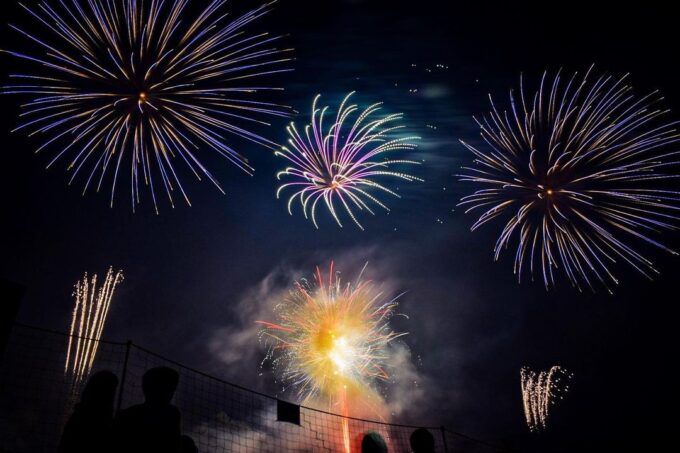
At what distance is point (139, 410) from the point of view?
3291mm

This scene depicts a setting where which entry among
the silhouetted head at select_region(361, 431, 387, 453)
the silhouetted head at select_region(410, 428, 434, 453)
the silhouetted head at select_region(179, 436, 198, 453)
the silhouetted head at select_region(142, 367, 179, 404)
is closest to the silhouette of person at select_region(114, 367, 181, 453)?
the silhouetted head at select_region(142, 367, 179, 404)

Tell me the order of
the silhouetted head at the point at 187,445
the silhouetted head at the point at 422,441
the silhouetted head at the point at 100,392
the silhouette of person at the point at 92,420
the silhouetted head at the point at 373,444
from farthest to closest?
the silhouetted head at the point at 422,441 → the silhouetted head at the point at 373,444 → the silhouetted head at the point at 187,445 → the silhouetted head at the point at 100,392 → the silhouette of person at the point at 92,420

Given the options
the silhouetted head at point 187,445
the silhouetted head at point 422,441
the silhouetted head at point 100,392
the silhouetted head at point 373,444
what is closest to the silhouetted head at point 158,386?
the silhouetted head at point 100,392

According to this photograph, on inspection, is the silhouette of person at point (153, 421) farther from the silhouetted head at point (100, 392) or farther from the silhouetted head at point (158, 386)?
the silhouetted head at point (100, 392)

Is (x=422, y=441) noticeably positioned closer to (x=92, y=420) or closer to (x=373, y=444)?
(x=373, y=444)

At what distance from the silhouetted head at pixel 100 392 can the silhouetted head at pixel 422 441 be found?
10.0ft

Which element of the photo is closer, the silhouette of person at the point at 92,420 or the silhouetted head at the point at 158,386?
the silhouette of person at the point at 92,420

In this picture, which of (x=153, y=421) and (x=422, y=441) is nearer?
(x=153, y=421)

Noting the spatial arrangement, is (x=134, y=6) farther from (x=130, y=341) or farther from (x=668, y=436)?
(x=668, y=436)

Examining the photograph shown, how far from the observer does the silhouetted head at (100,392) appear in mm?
3269

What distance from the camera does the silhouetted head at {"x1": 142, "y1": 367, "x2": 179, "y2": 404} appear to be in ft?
11.2

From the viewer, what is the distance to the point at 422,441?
4.30m

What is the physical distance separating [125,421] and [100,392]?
35 cm

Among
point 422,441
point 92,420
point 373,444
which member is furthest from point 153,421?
point 422,441
